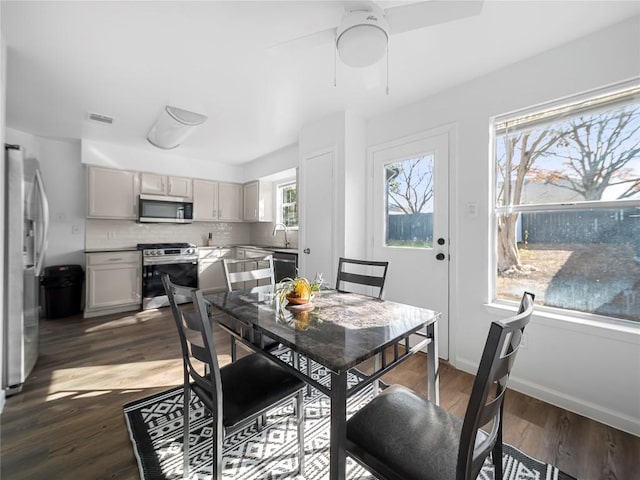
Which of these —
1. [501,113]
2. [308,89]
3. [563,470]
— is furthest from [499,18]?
[563,470]

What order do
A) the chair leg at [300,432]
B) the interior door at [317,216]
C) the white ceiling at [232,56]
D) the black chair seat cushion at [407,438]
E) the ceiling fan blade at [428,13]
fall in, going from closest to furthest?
1. the black chair seat cushion at [407,438]
2. the ceiling fan blade at [428,13]
3. the chair leg at [300,432]
4. the white ceiling at [232,56]
5. the interior door at [317,216]

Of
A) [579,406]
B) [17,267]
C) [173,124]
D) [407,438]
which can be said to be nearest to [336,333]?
[407,438]

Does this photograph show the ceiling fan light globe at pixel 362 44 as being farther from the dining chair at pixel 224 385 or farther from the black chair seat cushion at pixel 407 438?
the black chair seat cushion at pixel 407 438

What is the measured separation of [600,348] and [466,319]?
83cm

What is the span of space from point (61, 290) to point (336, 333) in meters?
4.43

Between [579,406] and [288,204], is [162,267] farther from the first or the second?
[579,406]

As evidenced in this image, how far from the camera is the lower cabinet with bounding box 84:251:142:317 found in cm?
383

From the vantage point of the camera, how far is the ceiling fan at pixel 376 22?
1308 millimetres

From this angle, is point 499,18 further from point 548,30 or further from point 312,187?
point 312,187

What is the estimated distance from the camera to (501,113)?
7.32ft

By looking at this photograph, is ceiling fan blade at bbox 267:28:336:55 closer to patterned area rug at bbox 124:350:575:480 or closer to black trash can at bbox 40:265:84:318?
patterned area rug at bbox 124:350:575:480

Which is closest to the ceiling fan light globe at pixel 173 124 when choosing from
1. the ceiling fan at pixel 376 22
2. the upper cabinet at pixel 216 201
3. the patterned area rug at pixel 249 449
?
the upper cabinet at pixel 216 201

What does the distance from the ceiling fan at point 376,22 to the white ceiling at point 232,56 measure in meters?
0.16

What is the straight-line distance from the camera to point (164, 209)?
4559mm
